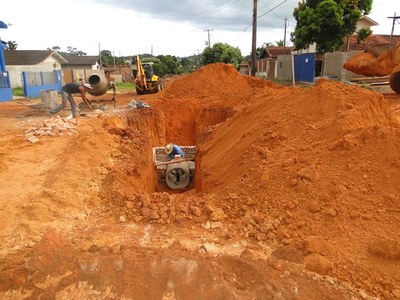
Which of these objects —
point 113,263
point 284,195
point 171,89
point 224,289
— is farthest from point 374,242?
point 171,89

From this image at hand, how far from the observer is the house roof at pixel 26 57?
33.9m

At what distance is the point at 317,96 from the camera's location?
7.02m

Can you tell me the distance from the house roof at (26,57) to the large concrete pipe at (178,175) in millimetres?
30198

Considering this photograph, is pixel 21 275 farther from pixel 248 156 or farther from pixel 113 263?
pixel 248 156

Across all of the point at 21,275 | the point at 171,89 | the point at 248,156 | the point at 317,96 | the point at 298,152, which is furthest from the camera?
the point at 171,89

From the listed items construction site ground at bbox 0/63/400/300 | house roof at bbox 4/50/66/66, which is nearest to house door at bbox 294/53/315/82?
construction site ground at bbox 0/63/400/300

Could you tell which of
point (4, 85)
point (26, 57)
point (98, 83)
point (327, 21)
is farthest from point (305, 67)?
point (26, 57)

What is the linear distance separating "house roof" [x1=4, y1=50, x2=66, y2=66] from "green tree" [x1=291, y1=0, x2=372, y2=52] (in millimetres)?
26504

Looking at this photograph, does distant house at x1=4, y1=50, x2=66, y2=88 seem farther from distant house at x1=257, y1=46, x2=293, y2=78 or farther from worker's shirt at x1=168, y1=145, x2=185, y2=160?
worker's shirt at x1=168, y1=145, x2=185, y2=160

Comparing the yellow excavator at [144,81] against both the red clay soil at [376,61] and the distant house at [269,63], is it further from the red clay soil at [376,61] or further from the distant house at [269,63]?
the distant house at [269,63]

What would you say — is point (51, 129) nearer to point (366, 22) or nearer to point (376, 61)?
point (376, 61)

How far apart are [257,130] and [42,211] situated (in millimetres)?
4467

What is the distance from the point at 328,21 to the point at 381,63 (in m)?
9.43

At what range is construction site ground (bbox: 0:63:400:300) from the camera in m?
3.31
